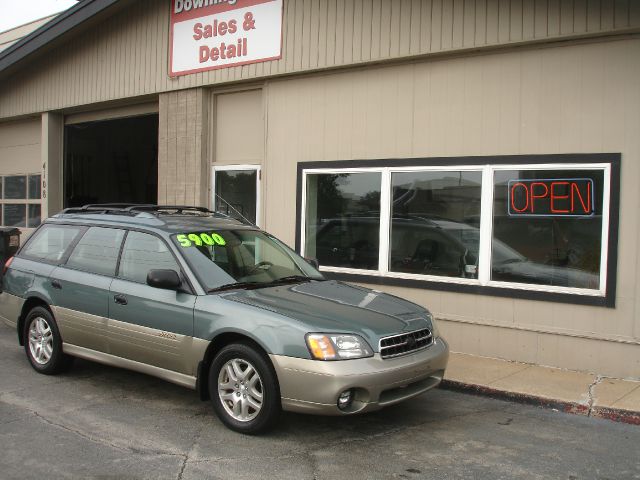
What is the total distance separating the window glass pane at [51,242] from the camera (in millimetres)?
6383

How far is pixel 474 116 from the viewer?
757 centimetres

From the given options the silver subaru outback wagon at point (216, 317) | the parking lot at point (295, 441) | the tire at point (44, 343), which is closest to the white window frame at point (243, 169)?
the silver subaru outback wagon at point (216, 317)

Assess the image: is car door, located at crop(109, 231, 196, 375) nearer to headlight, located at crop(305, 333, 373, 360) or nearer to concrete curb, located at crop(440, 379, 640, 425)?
headlight, located at crop(305, 333, 373, 360)

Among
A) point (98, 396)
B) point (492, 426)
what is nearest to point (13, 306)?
point (98, 396)

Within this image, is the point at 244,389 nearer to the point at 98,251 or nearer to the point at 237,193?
the point at 98,251

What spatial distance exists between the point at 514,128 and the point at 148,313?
188 inches

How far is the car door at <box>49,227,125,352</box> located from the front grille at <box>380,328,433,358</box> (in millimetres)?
2673

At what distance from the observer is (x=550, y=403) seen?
573 centimetres

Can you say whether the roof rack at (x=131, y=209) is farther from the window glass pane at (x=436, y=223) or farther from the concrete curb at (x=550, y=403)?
the concrete curb at (x=550, y=403)

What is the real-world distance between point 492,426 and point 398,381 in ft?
3.88

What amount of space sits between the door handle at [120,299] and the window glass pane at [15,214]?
34.5 ft

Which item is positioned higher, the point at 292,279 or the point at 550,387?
the point at 292,279

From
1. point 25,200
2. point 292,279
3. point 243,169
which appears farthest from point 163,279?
point 25,200

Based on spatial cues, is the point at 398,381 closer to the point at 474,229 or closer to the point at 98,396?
the point at 98,396
